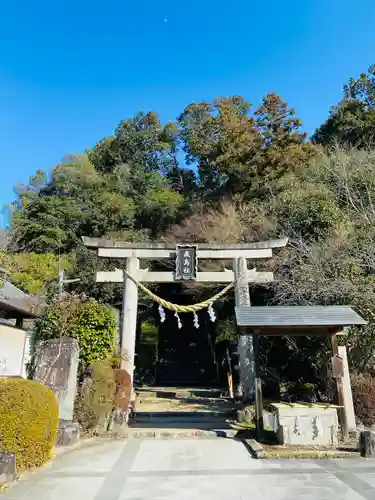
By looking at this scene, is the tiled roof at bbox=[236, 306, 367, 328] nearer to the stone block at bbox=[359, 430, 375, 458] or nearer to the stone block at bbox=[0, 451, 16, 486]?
the stone block at bbox=[359, 430, 375, 458]

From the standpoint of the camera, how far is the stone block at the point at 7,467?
181 inches

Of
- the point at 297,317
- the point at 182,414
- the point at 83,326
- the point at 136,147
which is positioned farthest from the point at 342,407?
the point at 136,147

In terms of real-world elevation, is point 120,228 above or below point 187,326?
above

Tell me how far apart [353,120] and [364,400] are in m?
18.2

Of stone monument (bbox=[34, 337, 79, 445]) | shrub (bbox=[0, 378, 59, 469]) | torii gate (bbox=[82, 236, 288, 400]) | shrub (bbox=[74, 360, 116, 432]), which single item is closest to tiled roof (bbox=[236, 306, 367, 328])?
torii gate (bbox=[82, 236, 288, 400])

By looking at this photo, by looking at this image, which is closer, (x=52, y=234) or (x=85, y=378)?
(x=85, y=378)

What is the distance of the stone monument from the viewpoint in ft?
26.0

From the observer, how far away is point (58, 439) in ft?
23.0

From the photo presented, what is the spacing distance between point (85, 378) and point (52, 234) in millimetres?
15186

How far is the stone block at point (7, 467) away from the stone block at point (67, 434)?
2375 mm

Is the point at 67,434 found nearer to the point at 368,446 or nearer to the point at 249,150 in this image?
the point at 368,446

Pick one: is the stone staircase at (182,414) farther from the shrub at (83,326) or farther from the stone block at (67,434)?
the shrub at (83,326)

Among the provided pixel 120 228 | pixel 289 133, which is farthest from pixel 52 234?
pixel 289 133

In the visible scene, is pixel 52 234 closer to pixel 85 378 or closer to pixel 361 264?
pixel 85 378
